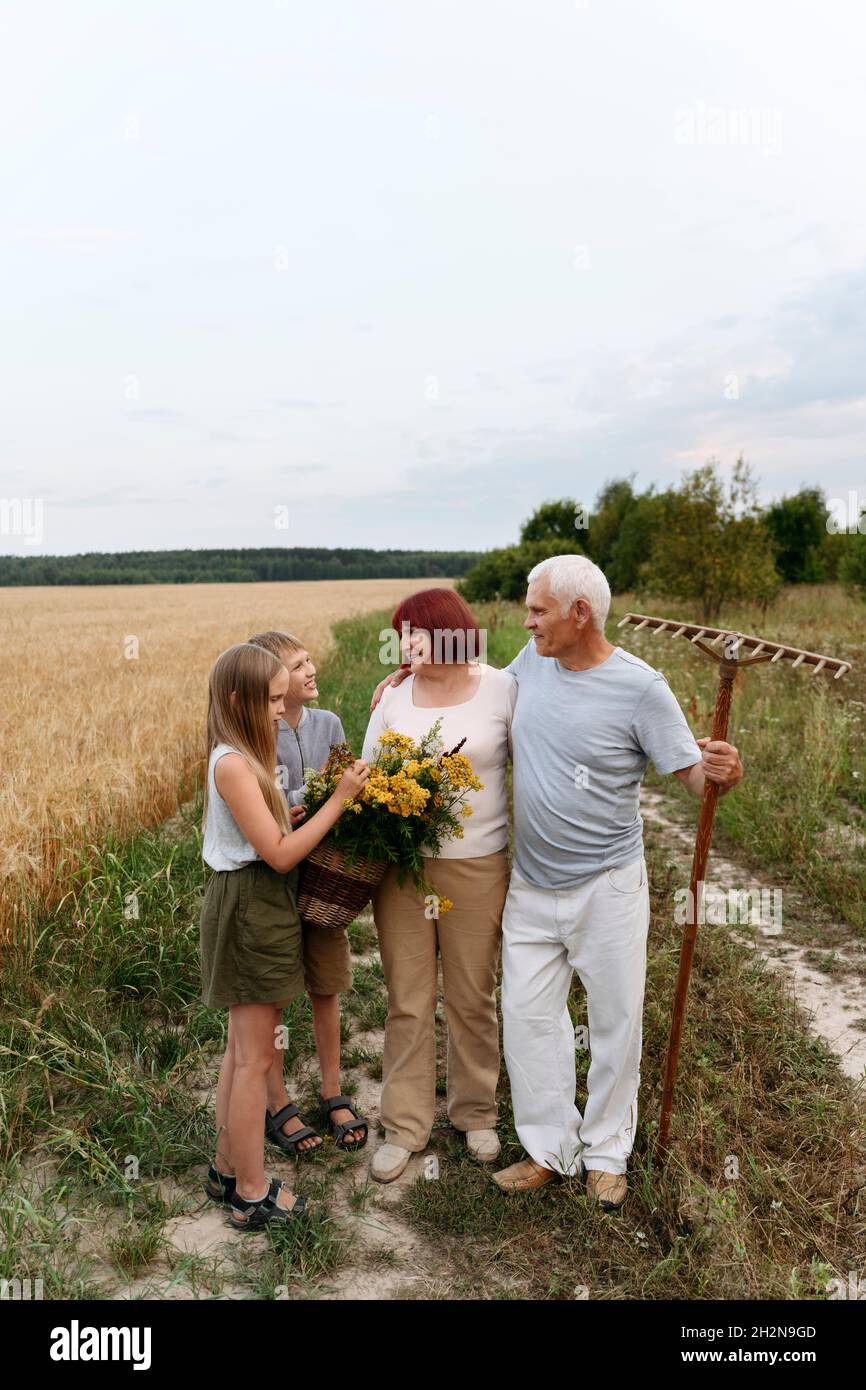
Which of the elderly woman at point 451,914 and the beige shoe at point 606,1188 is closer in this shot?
the beige shoe at point 606,1188

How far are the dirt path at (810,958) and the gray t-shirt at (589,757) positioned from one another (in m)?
1.94

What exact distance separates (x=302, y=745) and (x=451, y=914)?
0.87 meters

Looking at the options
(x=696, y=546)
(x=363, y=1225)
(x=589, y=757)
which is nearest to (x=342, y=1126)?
(x=363, y=1225)

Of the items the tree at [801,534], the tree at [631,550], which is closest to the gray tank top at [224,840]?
the tree at [631,550]

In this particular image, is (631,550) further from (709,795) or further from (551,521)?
(709,795)

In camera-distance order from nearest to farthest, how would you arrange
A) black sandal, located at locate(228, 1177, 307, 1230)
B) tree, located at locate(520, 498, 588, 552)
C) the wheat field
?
black sandal, located at locate(228, 1177, 307, 1230) → the wheat field → tree, located at locate(520, 498, 588, 552)

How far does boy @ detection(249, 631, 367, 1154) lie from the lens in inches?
132

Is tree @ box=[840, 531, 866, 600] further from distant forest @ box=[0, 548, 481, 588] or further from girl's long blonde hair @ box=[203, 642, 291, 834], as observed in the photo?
distant forest @ box=[0, 548, 481, 588]

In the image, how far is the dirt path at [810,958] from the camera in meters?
4.47

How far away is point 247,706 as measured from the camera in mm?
2902

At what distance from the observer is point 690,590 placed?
2142 cm

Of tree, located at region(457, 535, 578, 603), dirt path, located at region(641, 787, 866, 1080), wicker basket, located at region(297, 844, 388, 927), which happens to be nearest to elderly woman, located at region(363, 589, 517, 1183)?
wicker basket, located at region(297, 844, 388, 927)

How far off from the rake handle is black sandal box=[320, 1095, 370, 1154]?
117 centimetres

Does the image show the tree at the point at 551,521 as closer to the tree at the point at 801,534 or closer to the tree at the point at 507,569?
the tree at the point at 507,569
